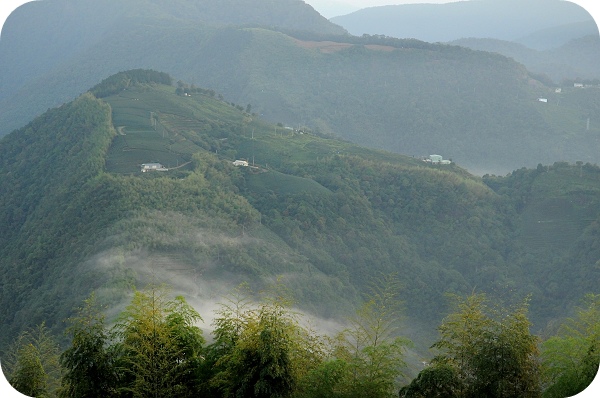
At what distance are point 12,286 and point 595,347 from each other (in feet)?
71.4

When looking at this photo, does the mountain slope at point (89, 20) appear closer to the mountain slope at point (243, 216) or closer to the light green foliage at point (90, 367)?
the mountain slope at point (243, 216)

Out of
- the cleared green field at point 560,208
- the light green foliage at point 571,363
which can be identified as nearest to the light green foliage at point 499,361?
the light green foliage at point 571,363

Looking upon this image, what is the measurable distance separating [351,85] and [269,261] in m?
60.4

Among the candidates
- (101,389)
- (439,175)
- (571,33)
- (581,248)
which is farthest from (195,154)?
(571,33)

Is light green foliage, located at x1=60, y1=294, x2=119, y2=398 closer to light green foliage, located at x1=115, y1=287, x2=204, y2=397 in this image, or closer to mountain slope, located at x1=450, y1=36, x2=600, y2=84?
light green foliage, located at x1=115, y1=287, x2=204, y2=397

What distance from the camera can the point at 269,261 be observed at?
2927 cm

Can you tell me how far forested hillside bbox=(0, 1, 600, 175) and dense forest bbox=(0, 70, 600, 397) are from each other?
28540mm

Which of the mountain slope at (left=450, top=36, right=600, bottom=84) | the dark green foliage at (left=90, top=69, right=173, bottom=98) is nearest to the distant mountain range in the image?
the mountain slope at (left=450, top=36, right=600, bottom=84)

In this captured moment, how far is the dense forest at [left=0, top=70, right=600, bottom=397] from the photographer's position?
9531 mm

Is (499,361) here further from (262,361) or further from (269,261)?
(269,261)

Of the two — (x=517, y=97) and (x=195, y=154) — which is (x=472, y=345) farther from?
(x=517, y=97)

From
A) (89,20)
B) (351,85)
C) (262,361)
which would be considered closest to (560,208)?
(262,361)

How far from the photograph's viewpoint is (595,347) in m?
9.02

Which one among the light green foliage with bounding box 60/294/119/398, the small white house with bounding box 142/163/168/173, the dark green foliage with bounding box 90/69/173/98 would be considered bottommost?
the small white house with bounding box 142/163/168/173
